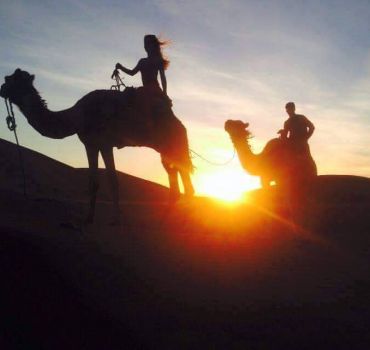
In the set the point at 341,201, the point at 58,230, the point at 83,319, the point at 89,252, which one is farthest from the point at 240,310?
the point at 341,201

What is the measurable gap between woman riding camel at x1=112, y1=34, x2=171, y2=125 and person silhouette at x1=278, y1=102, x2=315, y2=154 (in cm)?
257

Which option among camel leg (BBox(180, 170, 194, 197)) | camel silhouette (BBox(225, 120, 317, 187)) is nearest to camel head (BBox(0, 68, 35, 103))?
camel leg (BBox(180, 170, 194, 197))

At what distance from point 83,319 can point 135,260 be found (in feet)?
5.53

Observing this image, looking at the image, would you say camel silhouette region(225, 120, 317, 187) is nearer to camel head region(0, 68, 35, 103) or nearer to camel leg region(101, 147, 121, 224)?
camel leg region(101, 147, 121, 224)

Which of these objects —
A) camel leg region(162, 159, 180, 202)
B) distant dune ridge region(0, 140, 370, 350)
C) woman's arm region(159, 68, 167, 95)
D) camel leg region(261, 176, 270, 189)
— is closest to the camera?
distant dune ridge region(0, 140, 370, 350)

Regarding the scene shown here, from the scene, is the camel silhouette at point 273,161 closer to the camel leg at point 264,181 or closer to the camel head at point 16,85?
the camel leg at point 264,181

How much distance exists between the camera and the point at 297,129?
11.3m

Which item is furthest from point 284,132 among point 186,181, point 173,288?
point 173,288

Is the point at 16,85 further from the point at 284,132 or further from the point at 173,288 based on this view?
the point at 173,288

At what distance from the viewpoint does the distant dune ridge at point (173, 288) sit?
4938 mm

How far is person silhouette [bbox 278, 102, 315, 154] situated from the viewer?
1132cm

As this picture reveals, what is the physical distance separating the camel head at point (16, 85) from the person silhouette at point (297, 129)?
15.8ft

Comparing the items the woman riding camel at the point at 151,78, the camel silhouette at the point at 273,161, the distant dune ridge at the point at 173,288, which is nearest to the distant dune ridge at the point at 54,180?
the camel silhouette at the point at 273,161

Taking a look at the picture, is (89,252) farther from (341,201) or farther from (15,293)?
(341,201)
